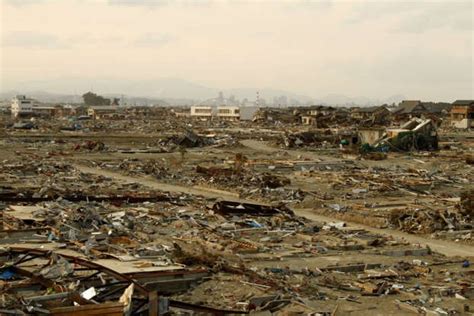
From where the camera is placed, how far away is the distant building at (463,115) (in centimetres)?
7862

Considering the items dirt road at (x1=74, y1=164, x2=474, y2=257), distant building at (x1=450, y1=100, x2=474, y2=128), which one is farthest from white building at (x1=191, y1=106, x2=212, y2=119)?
dirt road at (x1=74, y1=164, x2=474, y2=257)

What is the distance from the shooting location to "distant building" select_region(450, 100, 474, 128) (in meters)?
78.6

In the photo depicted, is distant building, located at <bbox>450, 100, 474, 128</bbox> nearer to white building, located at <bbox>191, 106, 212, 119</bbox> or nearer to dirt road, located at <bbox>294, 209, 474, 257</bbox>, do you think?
white building, located at <bbox>191, 106, 212, 119</bbox>

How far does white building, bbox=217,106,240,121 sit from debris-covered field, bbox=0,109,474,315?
75147 millimetres

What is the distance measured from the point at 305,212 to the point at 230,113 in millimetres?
94145

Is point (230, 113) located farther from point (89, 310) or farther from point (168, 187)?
point (89, 310)

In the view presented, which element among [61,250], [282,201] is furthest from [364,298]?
[282,201]

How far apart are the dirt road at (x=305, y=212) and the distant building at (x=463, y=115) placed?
182 ft

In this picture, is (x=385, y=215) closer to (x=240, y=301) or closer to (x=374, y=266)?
(x=374, y=266)

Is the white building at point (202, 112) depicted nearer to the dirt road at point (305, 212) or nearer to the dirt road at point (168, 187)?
the dirt road at point (305, 212)

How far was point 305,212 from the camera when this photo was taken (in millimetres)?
22203

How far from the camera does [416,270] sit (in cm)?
1382

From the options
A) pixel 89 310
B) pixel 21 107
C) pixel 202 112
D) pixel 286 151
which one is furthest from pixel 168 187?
pixel 202 112

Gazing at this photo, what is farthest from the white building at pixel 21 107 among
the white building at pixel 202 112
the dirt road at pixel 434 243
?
the dirt road at pixel 434 243
